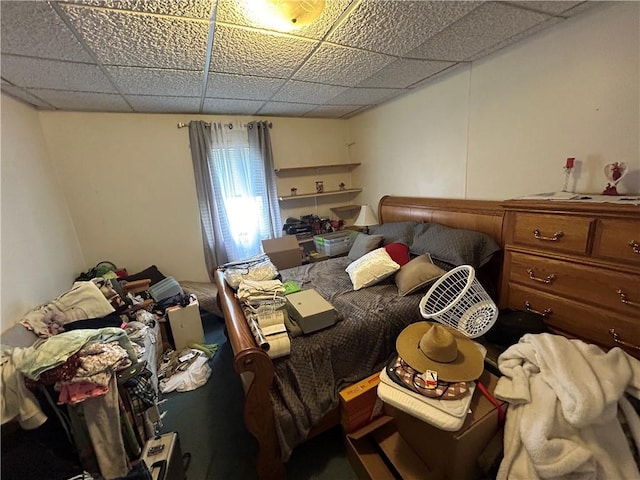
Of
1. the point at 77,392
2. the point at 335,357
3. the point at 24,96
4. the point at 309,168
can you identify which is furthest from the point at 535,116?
the point at 24,96

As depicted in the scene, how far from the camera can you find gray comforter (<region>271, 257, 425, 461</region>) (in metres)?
1.32

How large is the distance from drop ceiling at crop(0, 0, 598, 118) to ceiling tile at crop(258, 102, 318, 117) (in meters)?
0.43

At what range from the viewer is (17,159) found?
2.00m

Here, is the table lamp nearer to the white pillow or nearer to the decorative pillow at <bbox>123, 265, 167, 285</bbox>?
the white pillow

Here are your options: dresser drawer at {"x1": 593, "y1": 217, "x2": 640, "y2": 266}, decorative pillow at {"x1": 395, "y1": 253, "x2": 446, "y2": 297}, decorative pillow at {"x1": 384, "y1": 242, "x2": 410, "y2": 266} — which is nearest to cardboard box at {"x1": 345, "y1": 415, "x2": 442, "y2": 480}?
decorative pillow at {"x1": 395, "y1": 253, "x2": 446, "y2": 297}

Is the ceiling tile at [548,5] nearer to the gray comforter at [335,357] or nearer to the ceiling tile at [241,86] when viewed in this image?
the ceiling tile at [241,86]

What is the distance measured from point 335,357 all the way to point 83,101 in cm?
312

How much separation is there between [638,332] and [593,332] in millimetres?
169

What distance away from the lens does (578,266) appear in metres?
1.38

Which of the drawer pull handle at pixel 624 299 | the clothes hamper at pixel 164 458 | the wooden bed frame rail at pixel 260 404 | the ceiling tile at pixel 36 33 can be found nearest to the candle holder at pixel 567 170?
the drawer pull handle at pixel 624 299

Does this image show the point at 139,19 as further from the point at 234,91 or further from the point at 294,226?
the point at 294,226

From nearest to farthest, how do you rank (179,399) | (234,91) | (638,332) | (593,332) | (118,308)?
1. (638,332)
2. (593,332)
3. (179,399)
4. (118,308)
5. (234,91)

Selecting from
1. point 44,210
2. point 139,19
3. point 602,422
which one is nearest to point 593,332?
point 602,422

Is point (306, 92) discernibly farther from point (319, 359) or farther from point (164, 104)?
point (319, 359)
